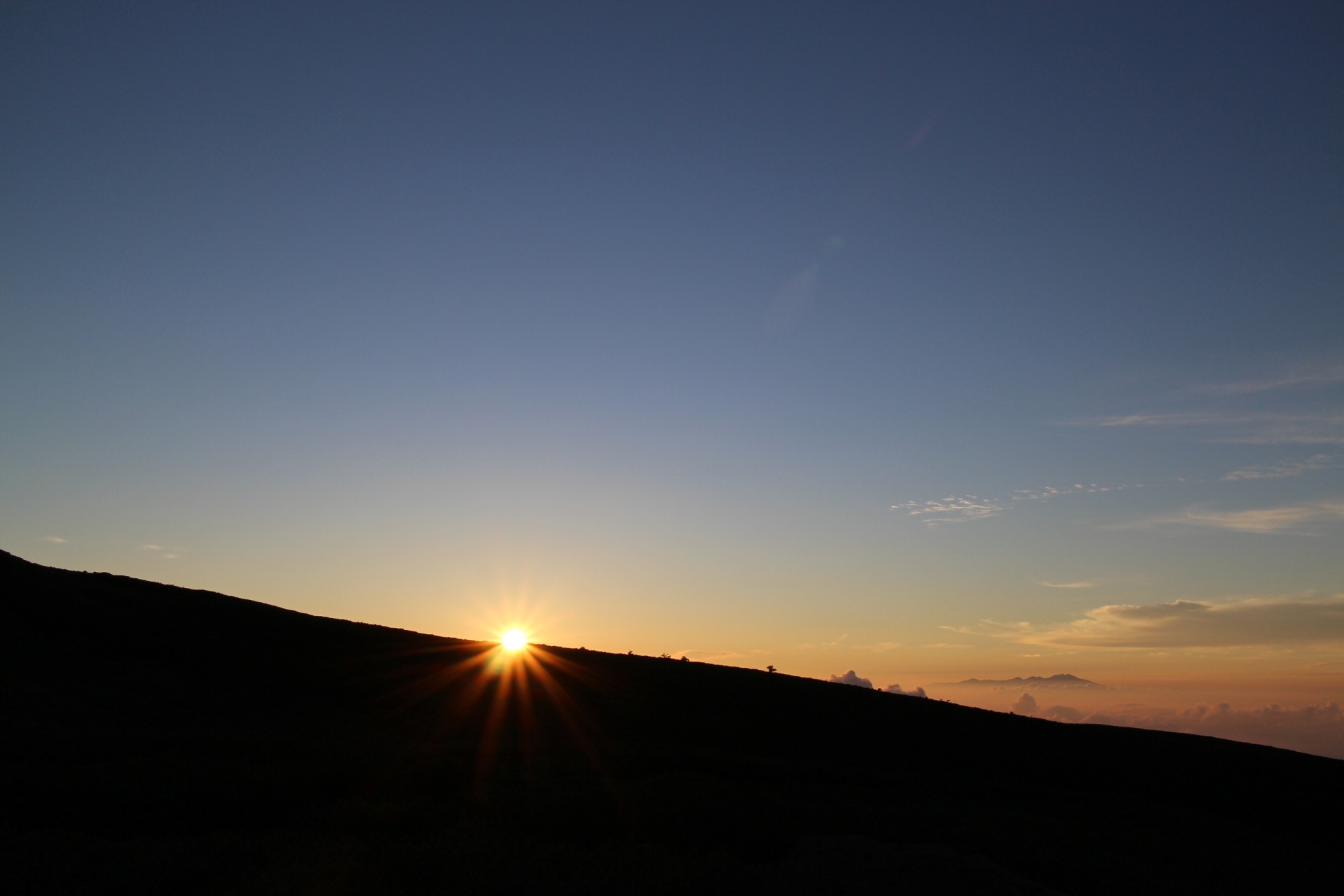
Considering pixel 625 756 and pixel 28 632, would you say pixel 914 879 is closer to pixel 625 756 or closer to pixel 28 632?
pixel 625 756

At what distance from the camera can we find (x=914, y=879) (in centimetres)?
1208

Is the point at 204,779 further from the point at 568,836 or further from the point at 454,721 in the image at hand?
the point at 454,721

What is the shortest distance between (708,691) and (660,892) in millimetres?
36550

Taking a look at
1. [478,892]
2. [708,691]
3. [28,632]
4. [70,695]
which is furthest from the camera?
[708,691]

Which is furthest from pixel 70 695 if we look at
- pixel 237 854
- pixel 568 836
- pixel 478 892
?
pixel 478 892

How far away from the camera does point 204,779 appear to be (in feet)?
64.2

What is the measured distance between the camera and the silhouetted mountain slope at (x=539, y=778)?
14125 mm

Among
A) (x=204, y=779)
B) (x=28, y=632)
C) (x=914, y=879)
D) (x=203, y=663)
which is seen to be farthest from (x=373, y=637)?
(x=914, y=879)

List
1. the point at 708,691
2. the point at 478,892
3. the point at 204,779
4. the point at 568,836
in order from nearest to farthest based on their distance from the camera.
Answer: the point at 478,892, the point at 568,836, the point at 204,779, the point at 708,691

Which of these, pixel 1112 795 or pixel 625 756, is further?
pixel 1112 795

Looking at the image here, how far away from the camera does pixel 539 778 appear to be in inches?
895

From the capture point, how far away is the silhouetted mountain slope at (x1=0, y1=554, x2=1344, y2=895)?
46.3 feet

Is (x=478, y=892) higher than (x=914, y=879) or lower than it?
lower

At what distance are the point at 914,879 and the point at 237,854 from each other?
12148mm
